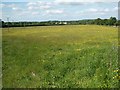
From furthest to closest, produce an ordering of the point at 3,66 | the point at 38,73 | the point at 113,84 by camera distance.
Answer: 1. the point at 3,66
2. the point at 38,73
3. the point at 113,84

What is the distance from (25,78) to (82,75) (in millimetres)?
3432

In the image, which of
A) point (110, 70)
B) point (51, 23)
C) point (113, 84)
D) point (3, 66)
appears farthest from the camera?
point (51, 23)

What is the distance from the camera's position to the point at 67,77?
633 inches

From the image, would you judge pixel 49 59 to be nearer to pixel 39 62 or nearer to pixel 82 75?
pixel 39 62

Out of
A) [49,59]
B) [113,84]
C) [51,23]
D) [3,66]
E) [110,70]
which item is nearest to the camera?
[113,84]

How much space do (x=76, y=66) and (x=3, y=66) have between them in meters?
5.06

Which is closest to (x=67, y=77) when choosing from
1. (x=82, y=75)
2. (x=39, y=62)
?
(x=82, y=75)

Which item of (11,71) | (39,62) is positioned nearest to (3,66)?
(11,71)

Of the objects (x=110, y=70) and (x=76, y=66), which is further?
(x=76, y=66)

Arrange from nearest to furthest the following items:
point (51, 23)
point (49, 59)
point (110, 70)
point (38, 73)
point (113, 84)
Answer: point (113, 84)
point (110, 70)
point (38, 73)
point (49, 59)
point (51, 23)

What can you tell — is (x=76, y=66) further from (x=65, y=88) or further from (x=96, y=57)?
(x=65, y=88)

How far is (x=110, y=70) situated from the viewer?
52.1 feet

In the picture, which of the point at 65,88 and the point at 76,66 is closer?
the point at 65,88

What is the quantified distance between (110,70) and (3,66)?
746 centimetres
